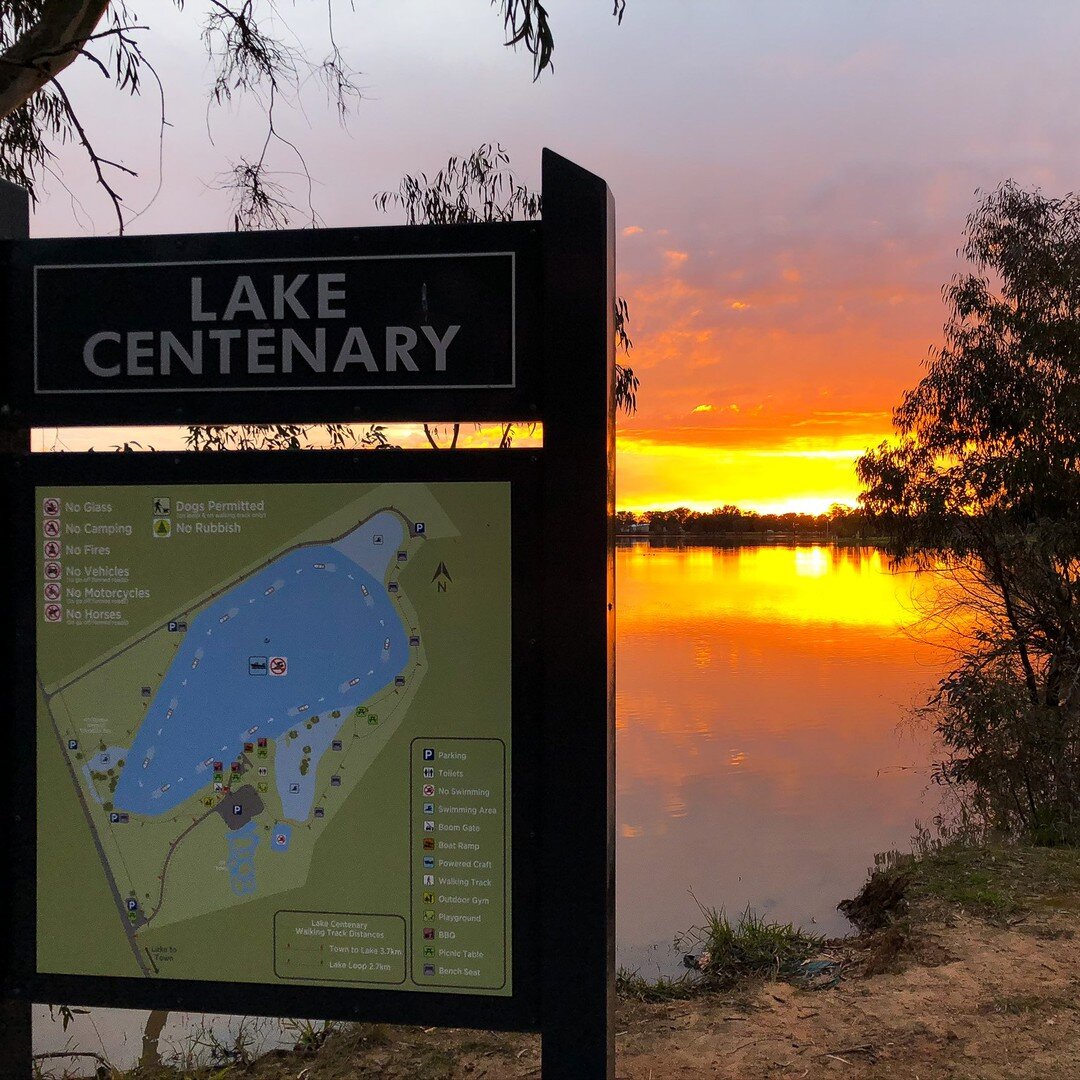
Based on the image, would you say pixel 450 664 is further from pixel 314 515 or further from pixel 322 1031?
pixel 322 1031

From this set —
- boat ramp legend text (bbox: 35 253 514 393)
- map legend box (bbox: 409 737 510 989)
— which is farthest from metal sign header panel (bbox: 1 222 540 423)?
map legend box (bbox: 409 737 510 989)

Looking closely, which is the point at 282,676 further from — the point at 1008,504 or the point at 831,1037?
the point at 1008,504

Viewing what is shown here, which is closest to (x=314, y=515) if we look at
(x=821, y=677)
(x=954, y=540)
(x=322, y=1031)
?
(x=322, y=1031)

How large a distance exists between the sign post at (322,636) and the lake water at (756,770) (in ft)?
9.17

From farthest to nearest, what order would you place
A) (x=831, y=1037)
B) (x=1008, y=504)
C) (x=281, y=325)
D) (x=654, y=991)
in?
1. (x=1008, y=504)
2. (x=654, y=991)
3. (x=831, y=1037)
4. (x=281, y=325)

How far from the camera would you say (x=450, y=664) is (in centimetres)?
216

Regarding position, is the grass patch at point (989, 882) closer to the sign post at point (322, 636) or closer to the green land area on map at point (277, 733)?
the sign post at point (322, 636)

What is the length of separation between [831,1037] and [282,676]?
2.64 m

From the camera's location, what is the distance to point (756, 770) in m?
15.3

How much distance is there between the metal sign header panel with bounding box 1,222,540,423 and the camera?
218cm

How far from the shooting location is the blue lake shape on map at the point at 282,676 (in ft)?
7.20

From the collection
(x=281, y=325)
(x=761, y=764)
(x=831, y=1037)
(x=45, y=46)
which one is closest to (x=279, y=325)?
(x=281, y=325)

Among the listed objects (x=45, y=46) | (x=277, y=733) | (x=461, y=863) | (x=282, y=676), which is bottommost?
(x=461, y=863)

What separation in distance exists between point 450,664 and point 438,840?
0.38m
